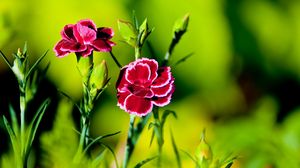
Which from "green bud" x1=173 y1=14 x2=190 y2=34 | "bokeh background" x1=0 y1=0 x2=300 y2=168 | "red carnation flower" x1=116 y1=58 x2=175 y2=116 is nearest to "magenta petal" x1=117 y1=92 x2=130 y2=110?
"red carnation flower" x1=116 y1=58 x2=175 y2=116

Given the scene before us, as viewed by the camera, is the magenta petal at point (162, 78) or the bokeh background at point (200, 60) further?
the bokeh background at point (200, 60)

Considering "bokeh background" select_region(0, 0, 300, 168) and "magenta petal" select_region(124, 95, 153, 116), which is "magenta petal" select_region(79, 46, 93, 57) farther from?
"bokeh background" select_region(0, 0, 300, 168)

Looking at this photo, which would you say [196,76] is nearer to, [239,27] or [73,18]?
[239,27]

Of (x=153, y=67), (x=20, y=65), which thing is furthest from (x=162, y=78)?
(x=20, y=65)

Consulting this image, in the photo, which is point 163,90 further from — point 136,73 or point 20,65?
point 20,65

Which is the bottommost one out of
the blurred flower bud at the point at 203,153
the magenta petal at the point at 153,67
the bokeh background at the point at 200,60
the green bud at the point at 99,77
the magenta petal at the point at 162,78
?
the bokeh background at the point at 200,60

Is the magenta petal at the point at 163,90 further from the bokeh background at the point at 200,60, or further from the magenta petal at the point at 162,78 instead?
the bokeh background at the point at 200,60

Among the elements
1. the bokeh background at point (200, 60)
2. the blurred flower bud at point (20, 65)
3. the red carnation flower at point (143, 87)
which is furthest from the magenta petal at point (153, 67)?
the bokeh background at point (200, 60)
